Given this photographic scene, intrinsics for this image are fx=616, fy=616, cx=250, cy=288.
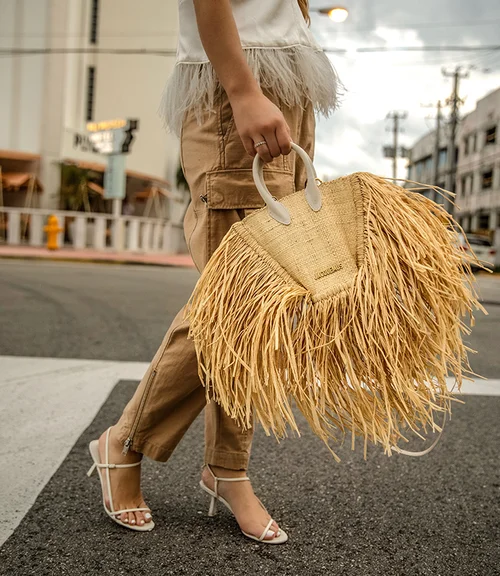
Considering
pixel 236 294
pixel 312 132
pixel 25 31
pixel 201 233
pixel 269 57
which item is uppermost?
pixel 25 31

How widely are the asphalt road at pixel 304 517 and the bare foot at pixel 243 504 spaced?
4cm

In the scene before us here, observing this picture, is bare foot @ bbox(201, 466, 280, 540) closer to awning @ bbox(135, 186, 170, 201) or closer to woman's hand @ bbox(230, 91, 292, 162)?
woman's hand @ bbox(230, 91, 292, 162)

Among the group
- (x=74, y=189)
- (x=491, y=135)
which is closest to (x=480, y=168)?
(x=491, y=135)

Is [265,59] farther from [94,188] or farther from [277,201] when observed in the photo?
[94,188]

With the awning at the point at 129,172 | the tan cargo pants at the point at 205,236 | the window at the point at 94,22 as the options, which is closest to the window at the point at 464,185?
the awning at the point at 129,172

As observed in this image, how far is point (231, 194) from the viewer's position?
1.55m

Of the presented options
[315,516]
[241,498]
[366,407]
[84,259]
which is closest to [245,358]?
[366,407]

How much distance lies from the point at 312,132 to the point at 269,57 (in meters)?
0.25

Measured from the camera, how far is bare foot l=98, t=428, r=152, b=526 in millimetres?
1644

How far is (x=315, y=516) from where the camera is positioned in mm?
1747

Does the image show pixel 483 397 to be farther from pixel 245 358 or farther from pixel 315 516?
pixel 245 358

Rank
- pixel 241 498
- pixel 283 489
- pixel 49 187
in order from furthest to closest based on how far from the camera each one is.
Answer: pixel 49 187, pixel 283 489, pixel 241 498

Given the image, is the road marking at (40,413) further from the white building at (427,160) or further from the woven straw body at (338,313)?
the white building at (427,160)

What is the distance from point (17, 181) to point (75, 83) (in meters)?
5.34
